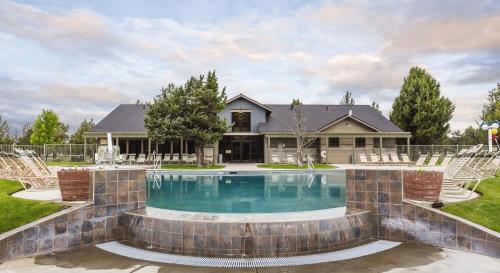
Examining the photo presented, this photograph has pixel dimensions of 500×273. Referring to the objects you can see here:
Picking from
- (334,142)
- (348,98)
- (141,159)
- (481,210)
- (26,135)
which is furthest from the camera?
(348,98)

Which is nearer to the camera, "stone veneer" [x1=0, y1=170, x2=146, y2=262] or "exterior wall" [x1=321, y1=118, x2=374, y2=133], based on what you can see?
"stone veneer" [x1=0, y1=170, x2=146, y2=262]

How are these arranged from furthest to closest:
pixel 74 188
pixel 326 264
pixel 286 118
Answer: pixel 286 118, pixel 74 188, pixel 326 264

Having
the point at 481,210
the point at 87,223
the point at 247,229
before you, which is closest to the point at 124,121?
the point at 87,223

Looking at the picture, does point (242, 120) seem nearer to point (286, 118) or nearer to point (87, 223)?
point (286, 118)

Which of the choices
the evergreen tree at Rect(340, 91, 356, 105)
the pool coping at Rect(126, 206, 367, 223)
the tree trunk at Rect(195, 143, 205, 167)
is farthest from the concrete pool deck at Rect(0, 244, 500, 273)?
the evergreen tree at Rect(340, 91, 356, 105)

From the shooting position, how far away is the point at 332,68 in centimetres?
2916

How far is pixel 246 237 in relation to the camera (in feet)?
17.4

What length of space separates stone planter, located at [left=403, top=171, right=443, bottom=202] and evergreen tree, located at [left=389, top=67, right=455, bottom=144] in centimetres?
3343

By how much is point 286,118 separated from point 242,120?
447cm

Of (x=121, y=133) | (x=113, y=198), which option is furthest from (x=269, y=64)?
(x=113, y=198)

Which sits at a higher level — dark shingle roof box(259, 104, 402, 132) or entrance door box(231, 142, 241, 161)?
dark shingle roof box(259, 104, 402, 132)

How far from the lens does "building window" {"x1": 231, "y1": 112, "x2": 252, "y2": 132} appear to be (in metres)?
29.9

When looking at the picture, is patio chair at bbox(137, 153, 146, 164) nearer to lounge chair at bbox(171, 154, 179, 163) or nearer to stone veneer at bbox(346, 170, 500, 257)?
lounge chair at bbox(171, 154, 179, 163)

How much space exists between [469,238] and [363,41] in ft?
60.1
